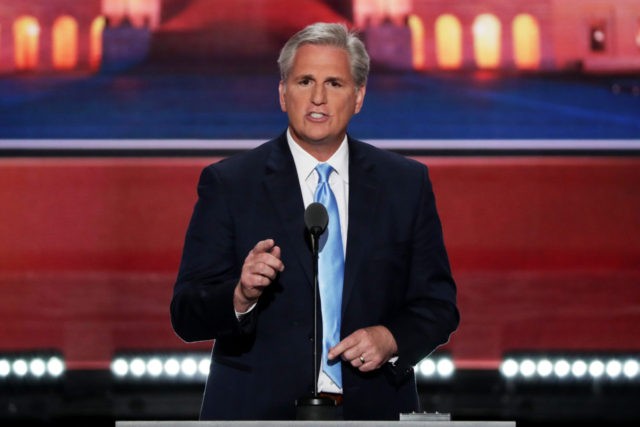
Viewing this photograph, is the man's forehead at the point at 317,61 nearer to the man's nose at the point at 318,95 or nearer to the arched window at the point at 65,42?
the man's nose at the point at 318,95

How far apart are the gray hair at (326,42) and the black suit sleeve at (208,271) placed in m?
0.30

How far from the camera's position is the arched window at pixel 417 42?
13.9 ft

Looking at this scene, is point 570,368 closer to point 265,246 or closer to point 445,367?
point 445,367

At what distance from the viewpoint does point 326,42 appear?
243 centimetres

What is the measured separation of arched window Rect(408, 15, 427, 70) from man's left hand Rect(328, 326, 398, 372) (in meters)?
2.17

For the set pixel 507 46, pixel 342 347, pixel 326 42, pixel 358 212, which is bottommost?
pixel 342 347

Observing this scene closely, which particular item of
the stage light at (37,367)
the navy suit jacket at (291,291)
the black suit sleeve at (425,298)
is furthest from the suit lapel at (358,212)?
the stage light at (37,367)

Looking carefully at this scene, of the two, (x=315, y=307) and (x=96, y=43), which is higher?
(x=96, y=43)

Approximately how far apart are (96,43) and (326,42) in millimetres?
1988

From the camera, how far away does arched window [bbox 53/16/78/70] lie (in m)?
4.20

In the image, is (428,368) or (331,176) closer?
(331,176)

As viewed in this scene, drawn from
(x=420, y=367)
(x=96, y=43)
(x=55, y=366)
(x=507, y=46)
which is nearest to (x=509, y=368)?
(x=420, y=367)

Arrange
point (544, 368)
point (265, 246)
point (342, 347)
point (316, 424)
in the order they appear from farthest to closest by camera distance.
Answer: point (544, 368) < point (342, 347) < point (265, 246) < point (316, 424)

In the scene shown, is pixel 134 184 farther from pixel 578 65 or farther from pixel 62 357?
pixel 578 65
